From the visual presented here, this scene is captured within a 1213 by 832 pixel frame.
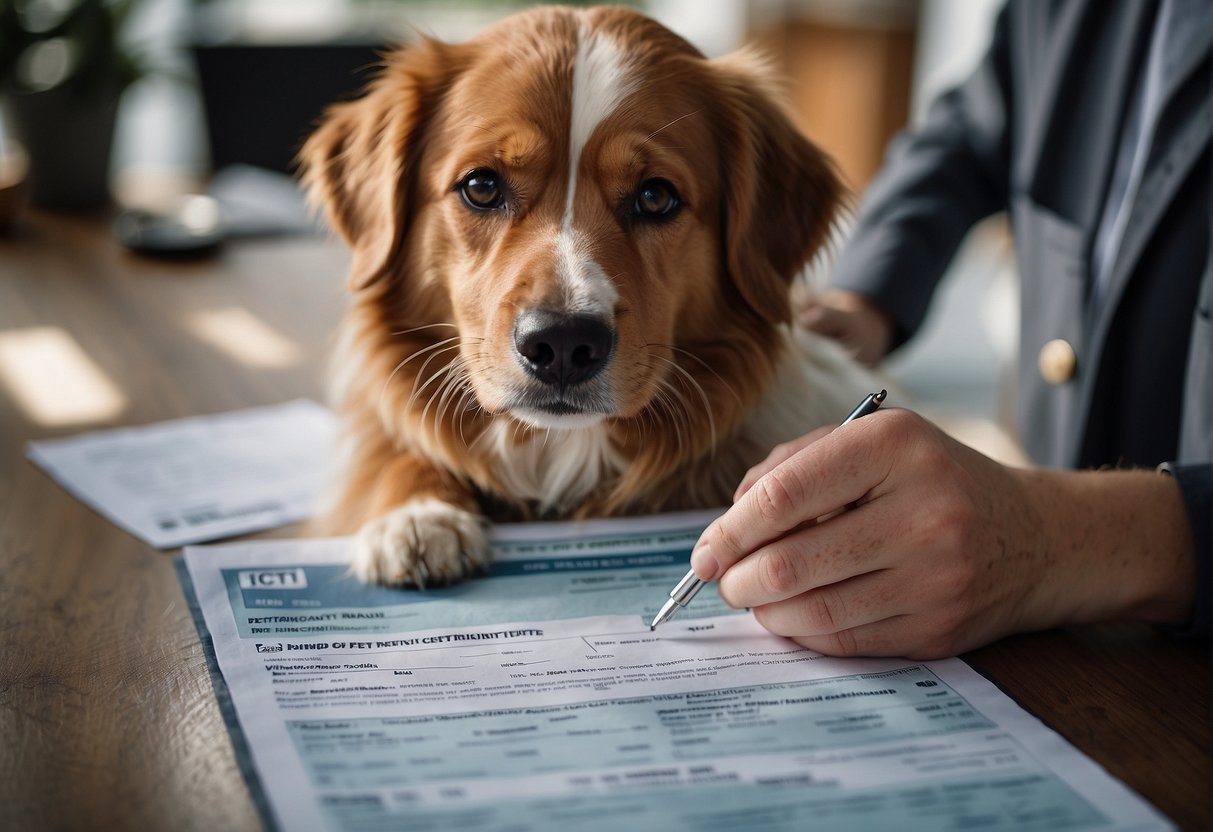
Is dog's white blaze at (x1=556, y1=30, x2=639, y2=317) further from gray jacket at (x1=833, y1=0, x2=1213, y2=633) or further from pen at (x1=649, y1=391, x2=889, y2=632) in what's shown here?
gray jacket at (x1=833, y1=0, x2=1213, y2=633)

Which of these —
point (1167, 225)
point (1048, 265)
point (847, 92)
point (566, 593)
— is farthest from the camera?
point (847, 92)

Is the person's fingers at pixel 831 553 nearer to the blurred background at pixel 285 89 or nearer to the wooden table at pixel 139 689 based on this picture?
the wooden table at pixel 139 689

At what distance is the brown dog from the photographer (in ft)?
4.10

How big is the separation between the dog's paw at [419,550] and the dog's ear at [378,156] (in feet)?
1.47

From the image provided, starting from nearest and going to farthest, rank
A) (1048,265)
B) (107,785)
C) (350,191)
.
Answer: (107,785)
(350,191)
(1048,265)

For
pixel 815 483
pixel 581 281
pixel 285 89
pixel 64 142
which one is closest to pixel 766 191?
pixel 581 281

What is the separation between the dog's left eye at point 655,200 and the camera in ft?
4.50

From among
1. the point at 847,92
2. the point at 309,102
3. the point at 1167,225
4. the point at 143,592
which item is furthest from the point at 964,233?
the point at 847,92

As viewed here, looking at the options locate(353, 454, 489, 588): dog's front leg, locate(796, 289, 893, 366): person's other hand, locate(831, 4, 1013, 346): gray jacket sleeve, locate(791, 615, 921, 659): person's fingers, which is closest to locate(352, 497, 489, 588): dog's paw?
locate(353, 454, 489, 588): dog's front leg

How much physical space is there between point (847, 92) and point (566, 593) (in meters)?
5.86

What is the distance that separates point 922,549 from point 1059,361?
767 mm

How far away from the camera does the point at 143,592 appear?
3.60 feet

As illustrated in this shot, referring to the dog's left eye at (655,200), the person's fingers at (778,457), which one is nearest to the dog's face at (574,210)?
the dog's left eye at (655,200)

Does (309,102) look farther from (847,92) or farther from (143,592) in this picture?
(847,92)
